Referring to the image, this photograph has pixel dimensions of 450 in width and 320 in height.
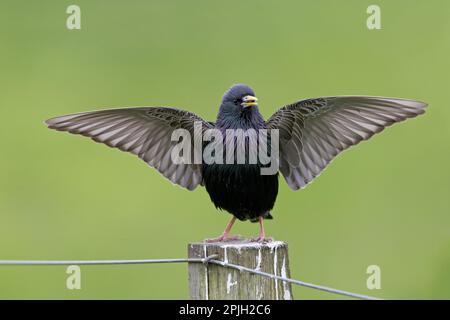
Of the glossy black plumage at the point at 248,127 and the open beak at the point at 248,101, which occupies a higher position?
the open beak at the point at 248,101

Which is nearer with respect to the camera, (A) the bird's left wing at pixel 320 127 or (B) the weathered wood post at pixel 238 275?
(B) the weathered wood post at pixel 238 275

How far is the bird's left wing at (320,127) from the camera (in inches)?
225

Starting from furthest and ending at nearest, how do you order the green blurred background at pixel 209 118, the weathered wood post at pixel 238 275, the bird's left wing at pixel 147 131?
the green blurred background at pixel 209 118
the bird's left wing at pixel 147 131
the weathered wood post at pixel 238 275

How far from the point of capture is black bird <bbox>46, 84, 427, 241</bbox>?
18.8ft

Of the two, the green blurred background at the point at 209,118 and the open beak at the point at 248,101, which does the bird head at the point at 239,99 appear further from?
the green blurred background at the point at 209,118

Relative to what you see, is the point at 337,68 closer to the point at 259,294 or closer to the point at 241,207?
the point at 241,207

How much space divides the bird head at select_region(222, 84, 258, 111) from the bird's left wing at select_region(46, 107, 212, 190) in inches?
6.9

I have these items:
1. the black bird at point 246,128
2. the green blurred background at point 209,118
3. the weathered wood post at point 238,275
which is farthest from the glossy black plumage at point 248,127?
the green blurred background at point 209,118

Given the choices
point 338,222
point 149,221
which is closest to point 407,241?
point 338,222

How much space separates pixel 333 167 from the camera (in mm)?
10688

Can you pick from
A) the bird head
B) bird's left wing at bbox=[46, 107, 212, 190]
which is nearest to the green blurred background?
bird's left wing at bbox=[46, 107, 212, 190]

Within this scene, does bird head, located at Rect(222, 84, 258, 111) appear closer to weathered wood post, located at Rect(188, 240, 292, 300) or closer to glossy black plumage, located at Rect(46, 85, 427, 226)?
glossy black plumage, located at Rect(46, 85, 427, 226)

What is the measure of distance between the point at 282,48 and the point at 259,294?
26.7 ft

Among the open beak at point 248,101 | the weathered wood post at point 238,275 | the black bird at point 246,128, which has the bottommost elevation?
the weathered wood post at point 238,275
